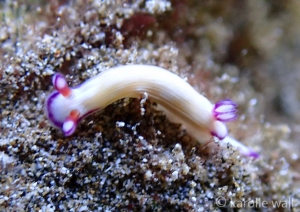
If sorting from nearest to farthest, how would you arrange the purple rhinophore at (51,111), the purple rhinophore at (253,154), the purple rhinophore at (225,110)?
the purple rhinophore at (51,111)
the purple rhinophore at (225,110)
the purple rhinophore at (253,154)

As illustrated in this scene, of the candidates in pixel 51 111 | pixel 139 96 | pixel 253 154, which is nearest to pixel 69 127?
pixel 51 111

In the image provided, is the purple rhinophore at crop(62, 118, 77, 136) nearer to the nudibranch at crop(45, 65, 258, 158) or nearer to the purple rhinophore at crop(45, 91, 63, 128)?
the nudibranch at crop(45, 65, 258, 158)

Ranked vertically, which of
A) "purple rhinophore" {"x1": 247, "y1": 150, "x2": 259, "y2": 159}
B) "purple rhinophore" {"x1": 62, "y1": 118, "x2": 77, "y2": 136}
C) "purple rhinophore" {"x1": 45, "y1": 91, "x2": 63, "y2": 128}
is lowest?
"purple rhinophore" {"x1": 62, "y1": 118, "x2": 77, "y2": 136}

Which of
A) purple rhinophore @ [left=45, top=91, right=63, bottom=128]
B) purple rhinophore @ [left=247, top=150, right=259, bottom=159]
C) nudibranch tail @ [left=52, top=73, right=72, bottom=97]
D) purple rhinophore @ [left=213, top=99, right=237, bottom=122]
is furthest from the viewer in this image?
purple rhinophore @ [left=247, top=150, right=259, bottom=159]

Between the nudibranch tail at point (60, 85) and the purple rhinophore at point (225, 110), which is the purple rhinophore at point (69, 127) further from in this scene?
the purple rhinophore at point (225, 110)

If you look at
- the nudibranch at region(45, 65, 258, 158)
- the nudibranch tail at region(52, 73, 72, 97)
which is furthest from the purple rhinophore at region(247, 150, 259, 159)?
the nudibranch tail at region(52, 73, 72, 97)

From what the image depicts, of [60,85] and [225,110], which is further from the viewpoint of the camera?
[225,110]

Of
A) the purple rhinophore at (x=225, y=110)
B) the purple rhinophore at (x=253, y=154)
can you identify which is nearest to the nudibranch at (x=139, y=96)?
the purple rhinophore at (x=225, y=110)

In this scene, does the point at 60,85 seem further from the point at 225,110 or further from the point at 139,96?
the point at 225,110
